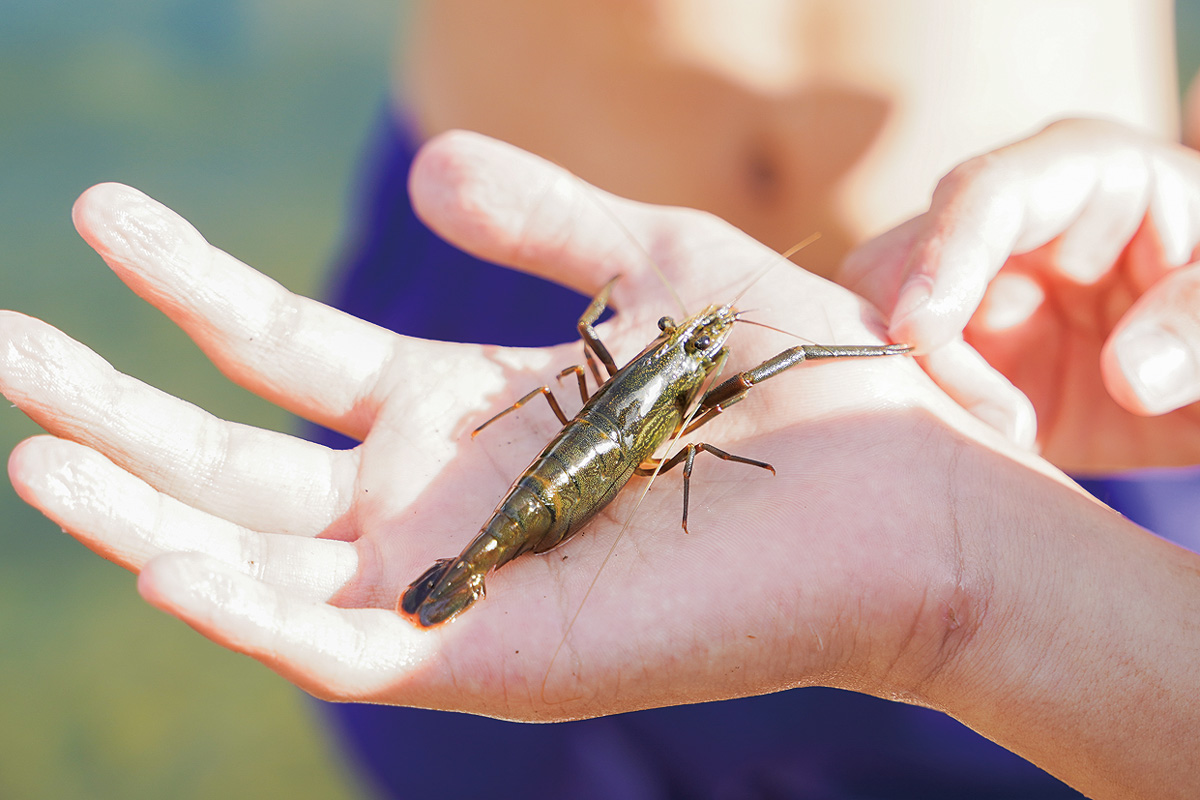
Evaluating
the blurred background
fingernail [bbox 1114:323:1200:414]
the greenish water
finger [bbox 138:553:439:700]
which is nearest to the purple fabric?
the blurred background

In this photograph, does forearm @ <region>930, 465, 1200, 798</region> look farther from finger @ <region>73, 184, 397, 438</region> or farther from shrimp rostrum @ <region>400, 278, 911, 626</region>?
finger @ <region>73, 184, 397, 438</region>

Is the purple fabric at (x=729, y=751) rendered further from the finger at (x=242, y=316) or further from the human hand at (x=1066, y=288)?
the finger at (x=242, y=316)

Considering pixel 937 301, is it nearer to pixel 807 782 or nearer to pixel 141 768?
pixel 807 782

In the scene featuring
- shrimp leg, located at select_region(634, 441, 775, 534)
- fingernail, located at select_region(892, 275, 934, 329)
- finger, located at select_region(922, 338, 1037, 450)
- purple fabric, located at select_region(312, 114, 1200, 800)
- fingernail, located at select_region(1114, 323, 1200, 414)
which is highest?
fingernail, located at select_region(892, 275, 934, 329)

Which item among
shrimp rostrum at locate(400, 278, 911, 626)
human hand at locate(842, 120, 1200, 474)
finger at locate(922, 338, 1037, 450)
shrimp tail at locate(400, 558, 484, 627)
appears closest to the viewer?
shrimp tail at locate(400, 558, 484, 627)

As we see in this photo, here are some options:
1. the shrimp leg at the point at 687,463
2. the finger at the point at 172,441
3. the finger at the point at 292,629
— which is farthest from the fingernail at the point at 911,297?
the finger at the point at 172,441
